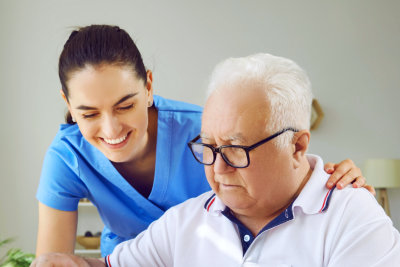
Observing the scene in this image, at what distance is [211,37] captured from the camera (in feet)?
16.6

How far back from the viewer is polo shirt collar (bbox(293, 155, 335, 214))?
1198 mm

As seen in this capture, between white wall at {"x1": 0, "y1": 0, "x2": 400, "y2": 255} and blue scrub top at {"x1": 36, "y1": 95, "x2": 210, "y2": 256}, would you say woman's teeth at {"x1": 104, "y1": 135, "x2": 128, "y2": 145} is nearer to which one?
blue scrub top at {"x1": 36, "y1": 95, "x2": 210, "y2": 256}

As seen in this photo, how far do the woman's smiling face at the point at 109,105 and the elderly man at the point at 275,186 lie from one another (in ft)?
0.91

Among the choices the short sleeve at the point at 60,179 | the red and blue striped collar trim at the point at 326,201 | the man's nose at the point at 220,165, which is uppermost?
the man's nose at the point at 220,165

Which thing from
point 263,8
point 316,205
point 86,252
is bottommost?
point 86,252

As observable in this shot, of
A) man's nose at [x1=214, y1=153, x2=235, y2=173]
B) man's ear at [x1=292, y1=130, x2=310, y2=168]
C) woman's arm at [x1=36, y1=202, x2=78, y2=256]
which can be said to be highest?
man's ear at [x1=292, y1=130, x2=310, y2=168]

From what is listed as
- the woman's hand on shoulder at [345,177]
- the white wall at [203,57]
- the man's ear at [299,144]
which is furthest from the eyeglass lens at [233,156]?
the white wall at [203,57]

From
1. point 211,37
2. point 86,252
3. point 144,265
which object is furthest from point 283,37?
point 144,265

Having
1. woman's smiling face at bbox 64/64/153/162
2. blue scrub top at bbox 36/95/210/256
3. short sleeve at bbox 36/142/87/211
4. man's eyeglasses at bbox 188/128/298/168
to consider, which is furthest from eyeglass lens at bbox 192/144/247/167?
short sleeve at bbox 36/142/87/211

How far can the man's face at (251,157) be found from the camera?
114 centimetres

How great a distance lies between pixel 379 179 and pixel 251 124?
391cm

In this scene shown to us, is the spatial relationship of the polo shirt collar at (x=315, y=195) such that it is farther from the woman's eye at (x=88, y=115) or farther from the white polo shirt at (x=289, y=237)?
the woman's eye at (x=88, y=115)

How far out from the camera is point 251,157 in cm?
116

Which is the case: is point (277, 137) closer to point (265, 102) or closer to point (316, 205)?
point (265, 102)
